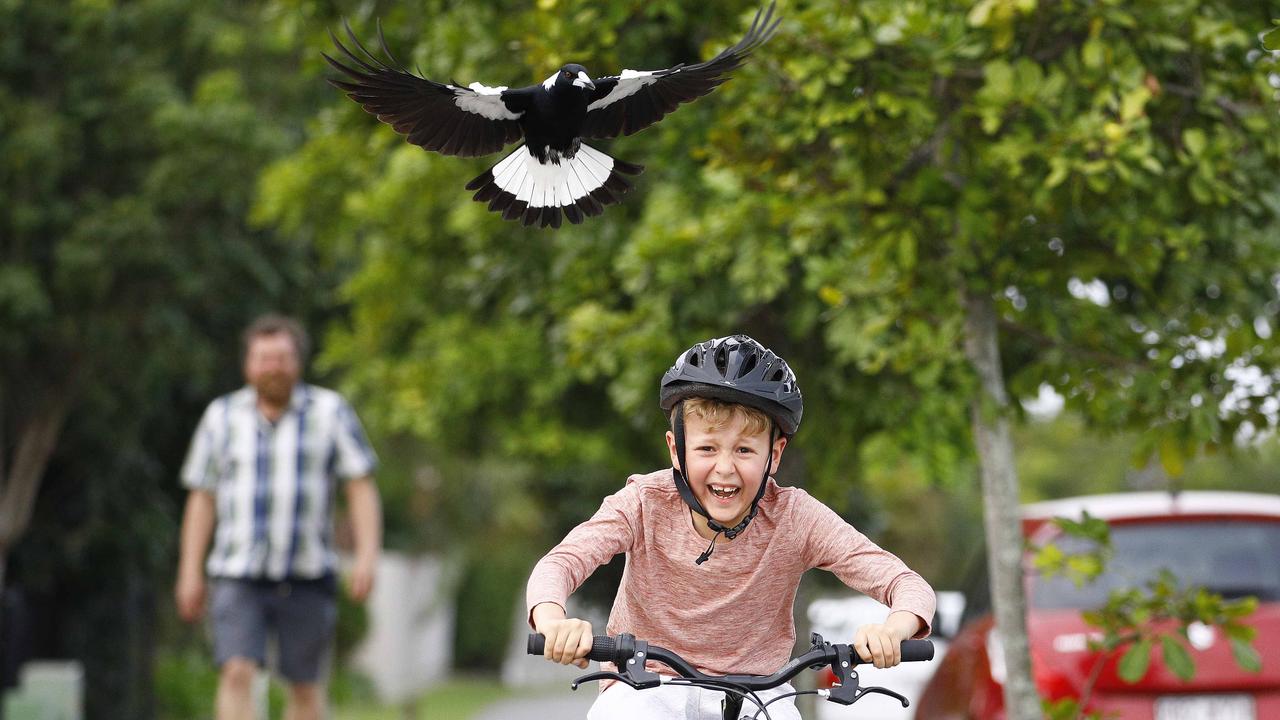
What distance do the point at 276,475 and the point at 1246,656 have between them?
384 cm

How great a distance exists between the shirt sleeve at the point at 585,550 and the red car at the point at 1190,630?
2683 mm

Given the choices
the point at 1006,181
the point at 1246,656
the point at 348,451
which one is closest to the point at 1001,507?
the point at 1246,656

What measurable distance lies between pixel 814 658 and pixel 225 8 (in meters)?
13.8

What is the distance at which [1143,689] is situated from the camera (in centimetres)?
606

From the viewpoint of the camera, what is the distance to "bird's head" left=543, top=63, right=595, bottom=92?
12.5 ft

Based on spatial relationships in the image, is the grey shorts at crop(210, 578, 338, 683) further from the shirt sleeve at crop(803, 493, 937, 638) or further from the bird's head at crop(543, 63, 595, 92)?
the shirt sleeve at crop(803, 493, 937, 638)

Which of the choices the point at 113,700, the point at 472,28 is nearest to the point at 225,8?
the point at 113,700

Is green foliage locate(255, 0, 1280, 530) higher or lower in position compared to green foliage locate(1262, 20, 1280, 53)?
higher

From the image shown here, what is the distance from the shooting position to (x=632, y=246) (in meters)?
8.41

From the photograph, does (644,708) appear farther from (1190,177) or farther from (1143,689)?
(1143,689)

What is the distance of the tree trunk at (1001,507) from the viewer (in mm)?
5492

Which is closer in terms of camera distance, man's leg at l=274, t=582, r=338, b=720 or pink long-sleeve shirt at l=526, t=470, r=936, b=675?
pink long-sleeve shirt at l=526, t=470, r=936, b=675

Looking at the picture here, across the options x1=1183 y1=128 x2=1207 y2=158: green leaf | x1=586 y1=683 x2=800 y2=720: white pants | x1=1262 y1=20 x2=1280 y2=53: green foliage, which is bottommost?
x1=586 y1=683 x2=800 y2=720: white pants

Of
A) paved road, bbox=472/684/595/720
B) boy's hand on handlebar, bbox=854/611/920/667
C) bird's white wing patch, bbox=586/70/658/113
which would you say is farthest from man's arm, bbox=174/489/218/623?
paved road, bbox=472/684/595/720
